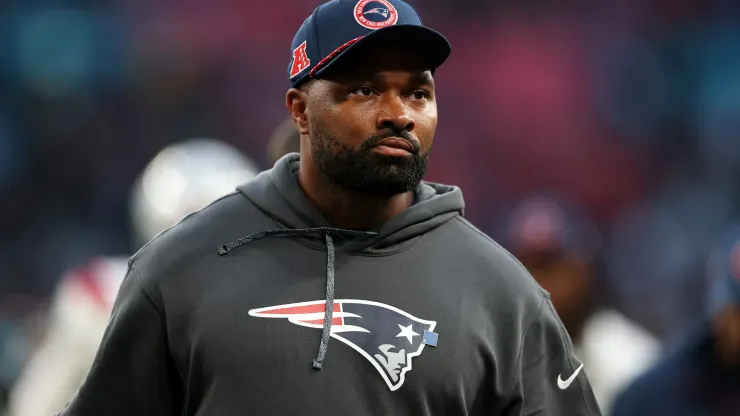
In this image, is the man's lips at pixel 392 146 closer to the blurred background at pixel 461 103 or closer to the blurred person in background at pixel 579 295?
the blurred person in background at pixel 579 295

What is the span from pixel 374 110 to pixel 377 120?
0.08ft

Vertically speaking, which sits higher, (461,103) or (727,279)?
(727,279)

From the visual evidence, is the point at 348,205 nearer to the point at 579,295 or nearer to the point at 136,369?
the point at 136,369

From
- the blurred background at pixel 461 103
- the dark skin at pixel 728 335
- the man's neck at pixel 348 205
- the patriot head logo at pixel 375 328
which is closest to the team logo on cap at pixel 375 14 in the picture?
the man's neck at pixel 348 205

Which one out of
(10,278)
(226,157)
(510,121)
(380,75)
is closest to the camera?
(380,75)

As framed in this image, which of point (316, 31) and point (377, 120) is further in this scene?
point (316, 31)

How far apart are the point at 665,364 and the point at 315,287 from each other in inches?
97.5

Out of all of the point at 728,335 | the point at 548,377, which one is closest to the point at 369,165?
the point at 548,377

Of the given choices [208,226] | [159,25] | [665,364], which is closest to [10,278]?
[159,25]

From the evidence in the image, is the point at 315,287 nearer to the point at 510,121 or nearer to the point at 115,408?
the point at 115,408

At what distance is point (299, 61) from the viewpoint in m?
2.68

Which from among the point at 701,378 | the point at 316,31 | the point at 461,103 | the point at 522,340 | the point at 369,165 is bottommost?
the point at 461,103

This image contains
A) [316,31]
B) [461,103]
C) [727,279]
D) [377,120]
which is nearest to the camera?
[377,120]

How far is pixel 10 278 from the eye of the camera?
360 inches
